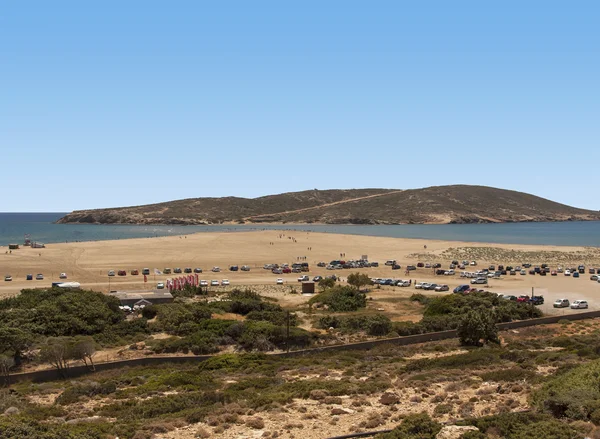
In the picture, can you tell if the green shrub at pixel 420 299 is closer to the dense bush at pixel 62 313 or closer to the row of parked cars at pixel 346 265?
the dense bush at pixel 62 313

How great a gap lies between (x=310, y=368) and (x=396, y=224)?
7024 inches

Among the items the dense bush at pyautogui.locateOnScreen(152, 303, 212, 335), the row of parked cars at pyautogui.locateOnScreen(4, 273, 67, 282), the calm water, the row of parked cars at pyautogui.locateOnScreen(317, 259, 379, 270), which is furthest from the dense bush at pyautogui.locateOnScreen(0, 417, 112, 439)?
the calm water

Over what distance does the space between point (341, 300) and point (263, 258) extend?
135 ft

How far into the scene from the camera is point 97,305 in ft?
113

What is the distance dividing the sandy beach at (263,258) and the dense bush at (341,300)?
785 cm

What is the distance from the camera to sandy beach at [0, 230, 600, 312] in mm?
55500

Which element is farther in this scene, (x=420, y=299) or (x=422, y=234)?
(x=422, y=234)

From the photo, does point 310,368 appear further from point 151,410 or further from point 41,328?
point 41,328

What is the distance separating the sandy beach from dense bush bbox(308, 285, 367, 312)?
25.8 feet

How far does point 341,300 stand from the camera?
4194 cm

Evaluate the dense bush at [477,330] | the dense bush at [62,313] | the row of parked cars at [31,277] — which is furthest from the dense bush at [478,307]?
the row of parked cars at [31,277]

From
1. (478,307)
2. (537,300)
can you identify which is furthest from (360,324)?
(537,300)

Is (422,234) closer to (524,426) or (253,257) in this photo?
(253,257)

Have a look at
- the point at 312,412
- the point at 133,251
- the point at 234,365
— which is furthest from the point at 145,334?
the point at 133,251
